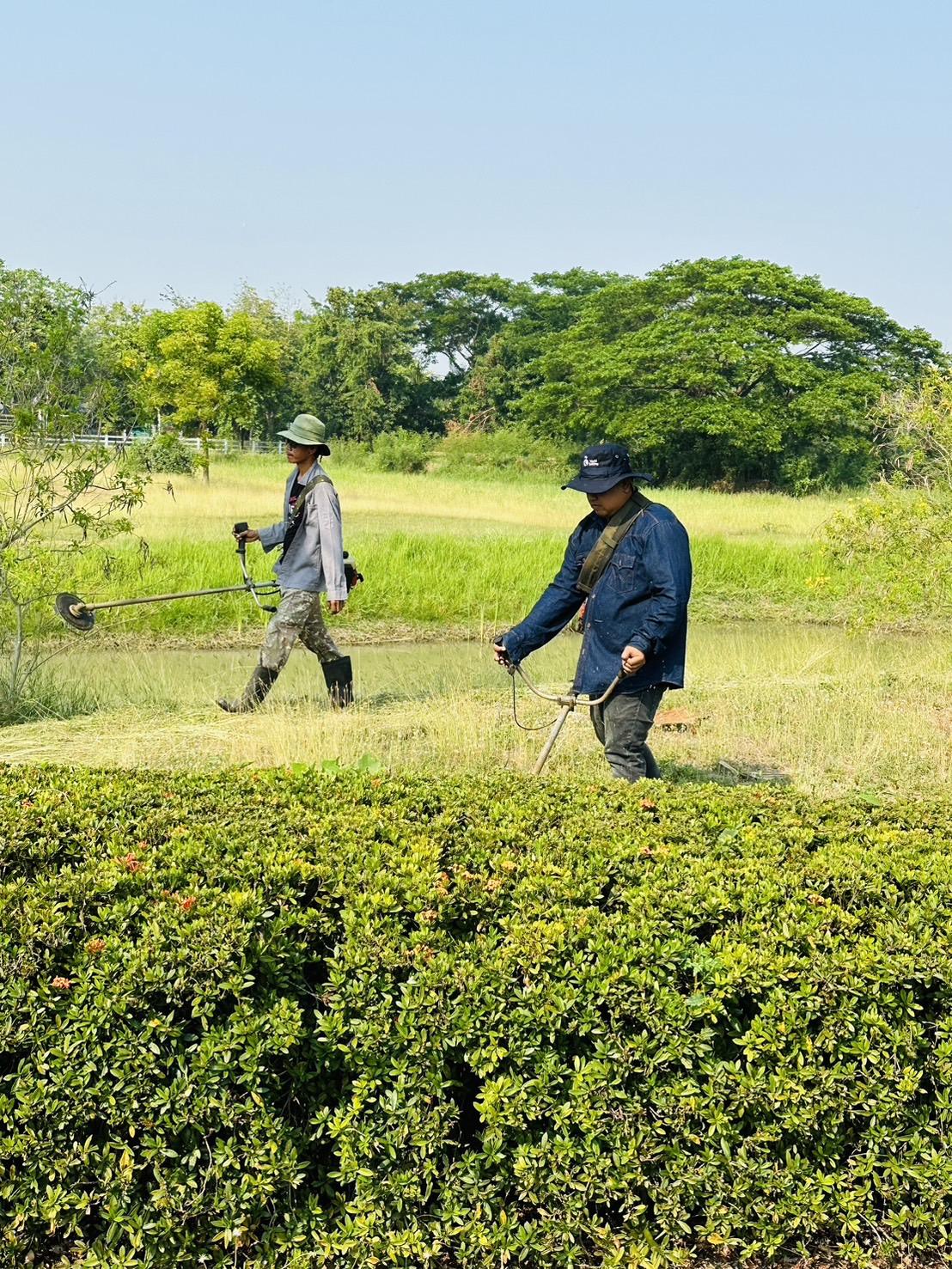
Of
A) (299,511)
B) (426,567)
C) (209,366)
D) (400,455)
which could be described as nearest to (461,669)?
(299,511)

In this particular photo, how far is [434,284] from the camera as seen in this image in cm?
6738

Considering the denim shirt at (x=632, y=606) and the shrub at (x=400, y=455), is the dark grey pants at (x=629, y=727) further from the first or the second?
the shrub at (x=400, y=455)

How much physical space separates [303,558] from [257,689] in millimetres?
933

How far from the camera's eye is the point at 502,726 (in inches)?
318

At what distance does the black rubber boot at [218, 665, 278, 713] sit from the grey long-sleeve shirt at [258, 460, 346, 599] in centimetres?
59

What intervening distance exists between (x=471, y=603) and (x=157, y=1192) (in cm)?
1375

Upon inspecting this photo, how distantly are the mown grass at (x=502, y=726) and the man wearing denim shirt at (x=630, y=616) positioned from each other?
Answer: 1.24ft

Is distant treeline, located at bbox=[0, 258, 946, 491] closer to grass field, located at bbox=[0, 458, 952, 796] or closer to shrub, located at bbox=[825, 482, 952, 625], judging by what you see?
grass field, located at bbox=[0, 458, 952, 796]

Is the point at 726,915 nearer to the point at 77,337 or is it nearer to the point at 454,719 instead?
the point at 454,719

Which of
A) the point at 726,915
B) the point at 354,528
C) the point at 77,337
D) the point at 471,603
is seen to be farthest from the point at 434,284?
the point at 726,915

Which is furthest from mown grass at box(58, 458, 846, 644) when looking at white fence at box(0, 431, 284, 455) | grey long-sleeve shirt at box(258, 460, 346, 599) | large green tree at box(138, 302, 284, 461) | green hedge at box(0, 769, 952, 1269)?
large green tree at box(138, 302, 284, 461)

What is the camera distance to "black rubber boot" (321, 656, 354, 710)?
8.62 metres

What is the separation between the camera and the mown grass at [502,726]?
7066 mm

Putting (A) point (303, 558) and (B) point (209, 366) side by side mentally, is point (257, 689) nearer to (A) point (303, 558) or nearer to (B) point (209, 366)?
(A) point (303, 558)
